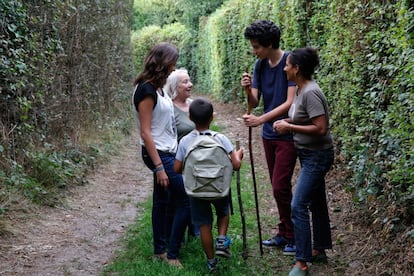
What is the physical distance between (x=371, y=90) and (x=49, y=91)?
5.20 metres

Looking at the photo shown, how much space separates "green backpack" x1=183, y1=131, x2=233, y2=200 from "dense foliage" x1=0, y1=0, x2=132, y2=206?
2.66 m

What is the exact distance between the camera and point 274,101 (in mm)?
4742

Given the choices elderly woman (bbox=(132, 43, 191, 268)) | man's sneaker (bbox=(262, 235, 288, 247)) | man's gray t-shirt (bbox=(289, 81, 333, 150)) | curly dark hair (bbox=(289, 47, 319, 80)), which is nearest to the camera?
man's gray t-shirt (bbox=(289, 81, 333, 150))

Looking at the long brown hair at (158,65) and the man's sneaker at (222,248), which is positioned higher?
the long brown hair at (158,65)

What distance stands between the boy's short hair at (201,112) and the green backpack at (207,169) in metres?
0.17

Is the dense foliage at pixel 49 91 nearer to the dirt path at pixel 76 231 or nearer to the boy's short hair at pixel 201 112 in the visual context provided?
the dirt path at pixel 76 231

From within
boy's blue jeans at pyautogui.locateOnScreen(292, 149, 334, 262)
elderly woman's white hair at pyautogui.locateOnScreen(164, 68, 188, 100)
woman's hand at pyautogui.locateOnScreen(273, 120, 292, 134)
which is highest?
elderly woman's white hair at pyautogui.locateOnScreen(164, 68, 188, 100)

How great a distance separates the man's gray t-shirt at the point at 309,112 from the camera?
4.04m

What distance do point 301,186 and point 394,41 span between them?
60.8 inches

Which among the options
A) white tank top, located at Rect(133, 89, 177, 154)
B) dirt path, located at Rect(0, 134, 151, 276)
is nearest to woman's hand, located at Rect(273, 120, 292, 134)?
white tank top, located at Rect(133, 89, 177, 154)

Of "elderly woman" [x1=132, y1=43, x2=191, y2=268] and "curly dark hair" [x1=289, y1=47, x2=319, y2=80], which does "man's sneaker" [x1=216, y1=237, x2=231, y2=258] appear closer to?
"elderly woman" [x1=132, y1=43, x2=191, y2=268]

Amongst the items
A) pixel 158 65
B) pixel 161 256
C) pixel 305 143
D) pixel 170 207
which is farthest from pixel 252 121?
pixel 161 256

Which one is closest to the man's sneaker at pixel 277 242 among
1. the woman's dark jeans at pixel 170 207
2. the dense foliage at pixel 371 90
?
the dense foliage at pixel 371 90

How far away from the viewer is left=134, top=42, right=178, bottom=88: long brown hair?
170 inches
